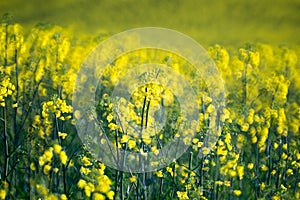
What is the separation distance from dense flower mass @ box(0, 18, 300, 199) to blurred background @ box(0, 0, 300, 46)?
11.1 ft

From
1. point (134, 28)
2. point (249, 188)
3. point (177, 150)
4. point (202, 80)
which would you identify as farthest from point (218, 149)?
point (134, 28)

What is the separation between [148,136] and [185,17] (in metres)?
5.92

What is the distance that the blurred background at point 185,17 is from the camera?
920 centimetres

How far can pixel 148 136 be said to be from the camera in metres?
3.72

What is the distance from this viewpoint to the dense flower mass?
355 centimetres

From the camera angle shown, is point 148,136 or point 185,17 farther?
point 185,17

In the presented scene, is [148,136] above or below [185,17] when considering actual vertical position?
below

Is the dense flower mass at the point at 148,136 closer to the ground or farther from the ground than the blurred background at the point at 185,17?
closer to the ground

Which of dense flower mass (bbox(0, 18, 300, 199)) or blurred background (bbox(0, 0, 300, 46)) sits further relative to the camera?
blurred background (bbox(0, 0, 300, 46))

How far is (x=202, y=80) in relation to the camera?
4.42 meters

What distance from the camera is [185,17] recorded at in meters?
9.39

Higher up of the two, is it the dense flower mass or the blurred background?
the blurred background

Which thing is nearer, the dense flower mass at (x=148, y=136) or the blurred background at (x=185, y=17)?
the dense flower mass at (x=148, y=136)

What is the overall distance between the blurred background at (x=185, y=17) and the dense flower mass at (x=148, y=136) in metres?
3.37
